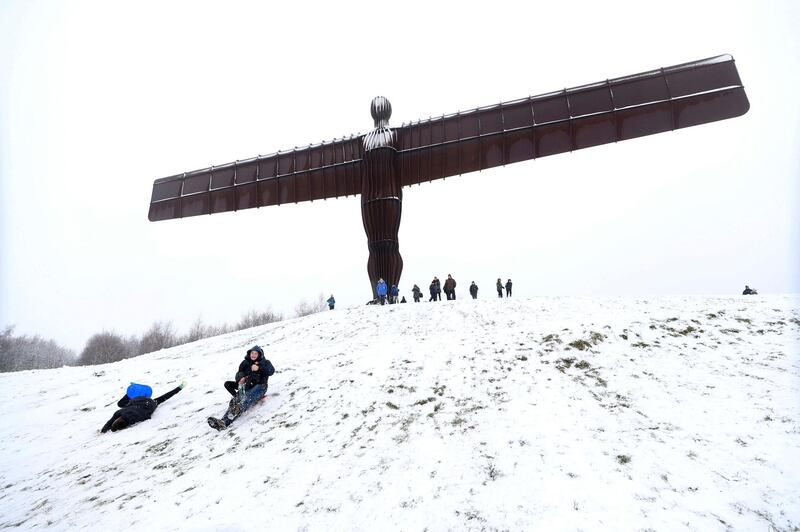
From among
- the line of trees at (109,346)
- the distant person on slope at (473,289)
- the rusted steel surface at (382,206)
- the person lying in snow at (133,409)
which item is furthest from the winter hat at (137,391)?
the line of trees at (109,346)

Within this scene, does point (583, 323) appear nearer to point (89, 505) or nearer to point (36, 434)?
point (89, 505)

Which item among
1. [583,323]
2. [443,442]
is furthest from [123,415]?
[583,323]

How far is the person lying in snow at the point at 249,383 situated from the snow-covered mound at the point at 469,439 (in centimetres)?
24

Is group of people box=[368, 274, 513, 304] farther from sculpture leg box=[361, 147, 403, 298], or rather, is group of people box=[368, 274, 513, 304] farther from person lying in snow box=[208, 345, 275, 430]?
person lying in snow box=[208, 345, 275, 430]

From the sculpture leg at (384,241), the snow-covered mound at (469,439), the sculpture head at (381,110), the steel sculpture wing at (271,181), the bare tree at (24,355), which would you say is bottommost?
the bare tree at (24,355)

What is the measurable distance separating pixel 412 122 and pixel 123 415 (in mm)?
14211

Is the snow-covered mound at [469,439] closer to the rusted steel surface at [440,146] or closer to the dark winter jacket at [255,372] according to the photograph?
the dark winter jacket at [255,372]

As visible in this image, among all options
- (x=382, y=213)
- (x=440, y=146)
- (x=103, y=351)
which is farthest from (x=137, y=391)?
(x=103, y=351)

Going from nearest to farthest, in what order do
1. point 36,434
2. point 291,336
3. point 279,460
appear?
point 279,460 → point 36,434 → point 291,336

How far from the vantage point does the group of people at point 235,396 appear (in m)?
6.38

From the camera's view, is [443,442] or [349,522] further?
[443,442]

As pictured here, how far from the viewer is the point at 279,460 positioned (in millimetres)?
5055

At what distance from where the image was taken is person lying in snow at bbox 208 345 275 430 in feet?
21.1

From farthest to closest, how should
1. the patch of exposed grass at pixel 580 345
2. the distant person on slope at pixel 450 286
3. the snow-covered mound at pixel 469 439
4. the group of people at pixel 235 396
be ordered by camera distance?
the distant person on slope at pixel 450 286 < the patch of exposed grass at pixel 580 345 < the group of people at pixel 235 396 < the snow-covered mound at pixel 469 439
